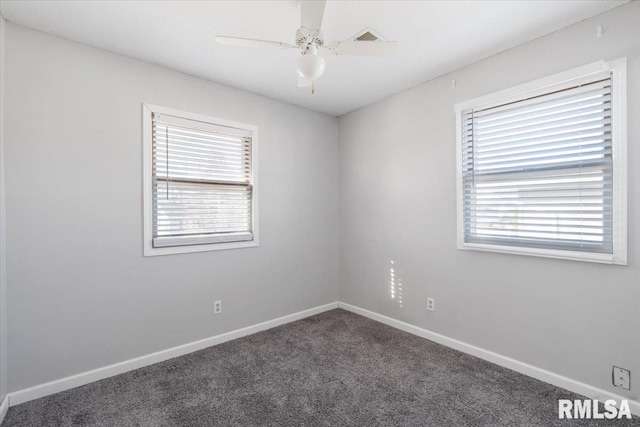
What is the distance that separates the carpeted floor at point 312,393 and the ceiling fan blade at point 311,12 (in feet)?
7.54

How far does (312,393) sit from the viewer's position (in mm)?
2152

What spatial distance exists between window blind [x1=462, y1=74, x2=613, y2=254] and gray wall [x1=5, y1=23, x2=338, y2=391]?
2.19m

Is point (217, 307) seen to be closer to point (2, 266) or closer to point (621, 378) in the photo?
point (2, 266)

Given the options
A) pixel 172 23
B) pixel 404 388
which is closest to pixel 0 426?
pixel 404 388

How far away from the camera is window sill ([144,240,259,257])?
2.57 metres

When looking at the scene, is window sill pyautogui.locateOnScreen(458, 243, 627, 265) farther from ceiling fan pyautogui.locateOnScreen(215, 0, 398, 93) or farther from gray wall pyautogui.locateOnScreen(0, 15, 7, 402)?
gray wall pyautogui.locateOnScreen(0, 15, 7, 402)

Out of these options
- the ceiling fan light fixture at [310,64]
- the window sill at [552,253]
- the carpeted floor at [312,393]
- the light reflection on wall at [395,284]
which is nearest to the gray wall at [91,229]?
the carpeted floor at [312,393]

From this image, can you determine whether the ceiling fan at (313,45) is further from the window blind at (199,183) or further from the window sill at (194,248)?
the window sill at (194,248)

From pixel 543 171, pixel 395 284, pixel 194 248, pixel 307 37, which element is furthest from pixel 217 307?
pixel 543 171

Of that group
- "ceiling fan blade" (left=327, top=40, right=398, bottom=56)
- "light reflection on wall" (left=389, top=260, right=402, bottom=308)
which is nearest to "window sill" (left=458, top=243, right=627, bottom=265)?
"light reflection on wall" (left=389, top=260, right=402, bottom=308)

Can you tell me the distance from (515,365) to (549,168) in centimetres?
154

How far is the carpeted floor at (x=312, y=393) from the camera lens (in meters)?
1.88

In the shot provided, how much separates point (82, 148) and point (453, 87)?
3118 millimetres

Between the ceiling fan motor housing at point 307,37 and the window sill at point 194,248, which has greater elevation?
the ceiling fan motor housing at point 307,37
